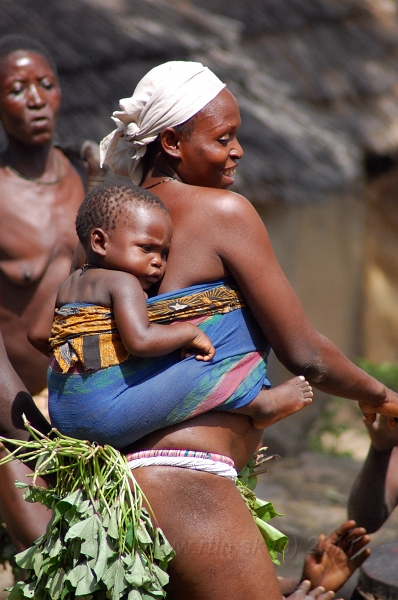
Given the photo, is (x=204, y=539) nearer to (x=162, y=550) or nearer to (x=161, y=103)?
(x=162, y=550)

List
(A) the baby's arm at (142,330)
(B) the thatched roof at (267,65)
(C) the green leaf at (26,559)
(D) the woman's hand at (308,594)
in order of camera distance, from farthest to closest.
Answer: (B) the thatched roof at (267,65)
(D) the woman's hand at (308,594)
(C) the green leaf at (26,559)
(A) the baby's arm at (142,330)

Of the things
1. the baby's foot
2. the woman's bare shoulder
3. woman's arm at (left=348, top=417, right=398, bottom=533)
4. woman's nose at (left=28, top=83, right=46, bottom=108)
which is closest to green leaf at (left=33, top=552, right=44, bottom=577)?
the baby's foot

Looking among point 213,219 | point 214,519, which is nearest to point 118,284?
point 213,219

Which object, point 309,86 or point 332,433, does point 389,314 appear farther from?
point 309,86

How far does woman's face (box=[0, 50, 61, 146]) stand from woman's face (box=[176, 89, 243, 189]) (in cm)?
149

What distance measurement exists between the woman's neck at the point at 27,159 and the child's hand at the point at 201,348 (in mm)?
1830

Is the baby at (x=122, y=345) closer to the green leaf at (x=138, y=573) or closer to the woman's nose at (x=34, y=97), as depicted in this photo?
the green leaf at (x=138, y=573)

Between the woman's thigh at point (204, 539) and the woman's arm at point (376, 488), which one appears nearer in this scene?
the woman's thigh at point (204, 539)

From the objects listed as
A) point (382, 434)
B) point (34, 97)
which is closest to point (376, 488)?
point (382, 434)

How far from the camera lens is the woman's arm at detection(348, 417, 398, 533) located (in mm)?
3719

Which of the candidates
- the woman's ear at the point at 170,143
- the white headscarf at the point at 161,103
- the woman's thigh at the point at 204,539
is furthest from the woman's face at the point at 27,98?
the woman's thigh at the point at 204,539

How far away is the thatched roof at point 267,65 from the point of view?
21.2ft

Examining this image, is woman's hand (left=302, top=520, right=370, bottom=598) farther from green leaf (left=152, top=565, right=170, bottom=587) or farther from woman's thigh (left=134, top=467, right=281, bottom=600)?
green leaf (left=152, top=565, right=170, bottom=587)

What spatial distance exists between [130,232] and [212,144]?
0.37 m
